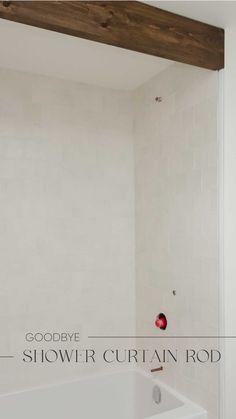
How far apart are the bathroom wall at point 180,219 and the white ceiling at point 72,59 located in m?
0.19

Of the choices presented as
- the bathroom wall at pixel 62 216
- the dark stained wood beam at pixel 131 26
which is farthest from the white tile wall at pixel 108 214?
the dark stained wood beam at pixel 131 26

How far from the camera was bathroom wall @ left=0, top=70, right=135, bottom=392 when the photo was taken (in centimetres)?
236

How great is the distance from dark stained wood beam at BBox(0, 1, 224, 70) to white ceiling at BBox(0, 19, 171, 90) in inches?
17.1

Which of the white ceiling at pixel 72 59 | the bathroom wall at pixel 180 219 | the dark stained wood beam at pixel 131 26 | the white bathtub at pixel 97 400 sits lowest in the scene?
the white bathtub at pixel 97 400

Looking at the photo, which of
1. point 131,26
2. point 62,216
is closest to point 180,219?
point 62,216

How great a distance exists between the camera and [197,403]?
2.11 meters

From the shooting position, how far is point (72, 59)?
2.21m

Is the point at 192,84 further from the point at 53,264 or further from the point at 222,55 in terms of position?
the point at 53,264

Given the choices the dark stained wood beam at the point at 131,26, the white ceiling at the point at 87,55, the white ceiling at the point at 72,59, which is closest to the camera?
the dark stained wood beam at the point at 131,26

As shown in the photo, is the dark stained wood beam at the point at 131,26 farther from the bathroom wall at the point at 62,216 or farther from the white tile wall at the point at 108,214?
the bathroom wall at the point at 62,216

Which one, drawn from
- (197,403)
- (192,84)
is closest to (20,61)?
(192,84)

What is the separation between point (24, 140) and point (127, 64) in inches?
33.0

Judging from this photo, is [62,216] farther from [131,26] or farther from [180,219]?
[131,26]

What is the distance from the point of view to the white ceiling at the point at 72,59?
1937 millimetres
